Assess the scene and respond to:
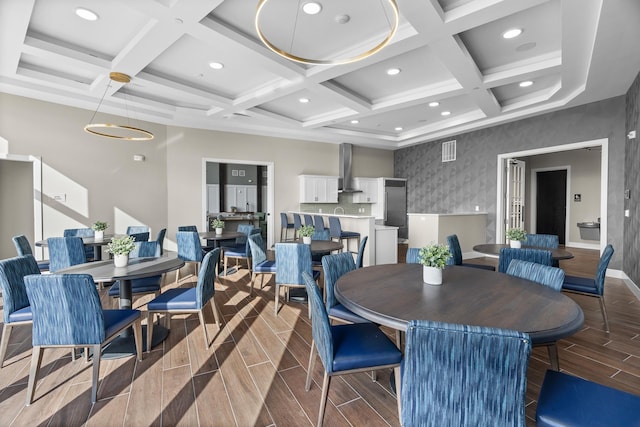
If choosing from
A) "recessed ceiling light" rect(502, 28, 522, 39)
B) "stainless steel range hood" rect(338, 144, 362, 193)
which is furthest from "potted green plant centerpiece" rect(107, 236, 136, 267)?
"stainless steel range hood" rect(338, 144, 362, 193)

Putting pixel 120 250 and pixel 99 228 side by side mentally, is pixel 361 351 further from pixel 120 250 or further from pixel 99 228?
pixel 99 228

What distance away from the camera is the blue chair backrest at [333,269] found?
7.29 feet

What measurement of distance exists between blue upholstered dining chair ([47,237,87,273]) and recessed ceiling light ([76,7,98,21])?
2.31 metres

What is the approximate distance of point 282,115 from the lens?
641cm

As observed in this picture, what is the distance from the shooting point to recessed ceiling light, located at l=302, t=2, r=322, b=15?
2779mm

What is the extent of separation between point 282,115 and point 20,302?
5.19 meters

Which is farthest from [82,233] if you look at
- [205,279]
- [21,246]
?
[205,279]

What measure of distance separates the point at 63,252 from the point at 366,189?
23.2 feet

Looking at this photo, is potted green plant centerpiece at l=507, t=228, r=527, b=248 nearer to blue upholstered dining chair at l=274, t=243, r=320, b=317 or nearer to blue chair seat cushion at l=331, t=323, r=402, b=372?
blue upholstered dining chair at l=274, t=243, r=320, b=317

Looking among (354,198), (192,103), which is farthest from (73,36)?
(354,198)

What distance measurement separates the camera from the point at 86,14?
2975mm

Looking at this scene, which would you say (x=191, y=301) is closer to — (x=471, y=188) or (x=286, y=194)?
(x=286, y=194)

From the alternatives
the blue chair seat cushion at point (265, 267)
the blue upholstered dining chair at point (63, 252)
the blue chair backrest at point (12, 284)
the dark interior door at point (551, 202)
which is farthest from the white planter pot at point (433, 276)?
the dark interior door at point (551, 202)

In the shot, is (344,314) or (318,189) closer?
(344,314)
